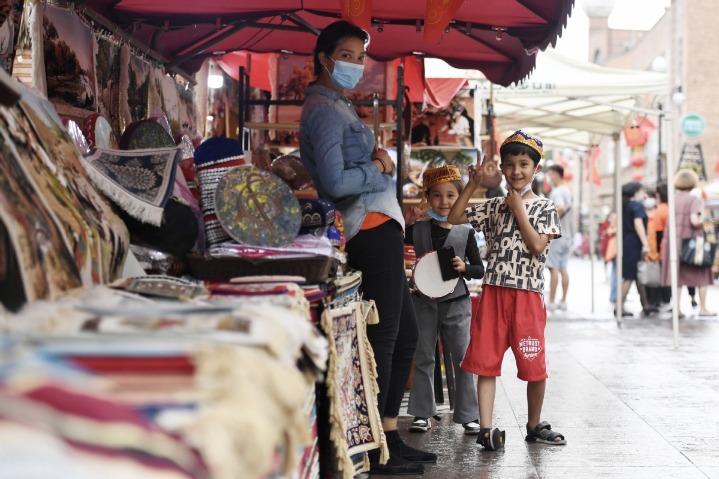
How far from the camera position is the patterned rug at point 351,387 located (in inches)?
122

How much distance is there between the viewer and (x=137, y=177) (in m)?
2.97

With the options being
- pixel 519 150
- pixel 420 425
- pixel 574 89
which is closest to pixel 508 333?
pixel 420 425

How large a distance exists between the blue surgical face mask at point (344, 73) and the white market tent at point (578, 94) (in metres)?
4.17

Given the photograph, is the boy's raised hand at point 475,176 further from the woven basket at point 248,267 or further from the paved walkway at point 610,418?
the woven basket at point 248,267

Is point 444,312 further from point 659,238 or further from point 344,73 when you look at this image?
point 659,238

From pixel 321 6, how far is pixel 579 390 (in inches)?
125

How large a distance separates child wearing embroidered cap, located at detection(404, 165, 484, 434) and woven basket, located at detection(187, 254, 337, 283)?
8.26ft

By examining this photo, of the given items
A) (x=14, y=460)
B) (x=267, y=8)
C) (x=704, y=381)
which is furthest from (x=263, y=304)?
(x=704, y=381)

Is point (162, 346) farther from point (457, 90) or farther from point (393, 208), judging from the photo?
point (457, 90)

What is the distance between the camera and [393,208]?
399 centimetres

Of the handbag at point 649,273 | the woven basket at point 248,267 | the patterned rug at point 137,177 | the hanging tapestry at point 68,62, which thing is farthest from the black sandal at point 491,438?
the handbag at point 649,273

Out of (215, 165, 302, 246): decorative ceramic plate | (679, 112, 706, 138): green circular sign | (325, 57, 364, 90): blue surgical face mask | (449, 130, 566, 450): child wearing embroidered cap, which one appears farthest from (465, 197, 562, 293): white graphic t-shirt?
(679, 112, 706, 138): green circular sign

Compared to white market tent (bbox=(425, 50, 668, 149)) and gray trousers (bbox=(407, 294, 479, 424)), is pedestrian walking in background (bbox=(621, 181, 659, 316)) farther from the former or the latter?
gray trousers (bbox=(407, 294, 479, 424))

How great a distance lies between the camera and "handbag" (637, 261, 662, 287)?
12.7 metres
